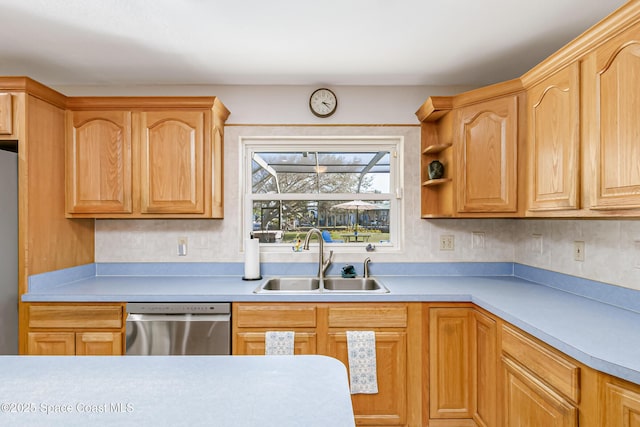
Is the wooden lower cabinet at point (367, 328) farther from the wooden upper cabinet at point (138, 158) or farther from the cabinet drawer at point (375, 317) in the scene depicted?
the wooden upper cabinet at point (138, 158)

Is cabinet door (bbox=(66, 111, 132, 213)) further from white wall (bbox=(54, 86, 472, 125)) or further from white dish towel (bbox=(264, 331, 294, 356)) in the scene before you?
white dish towel (bbox=(264, 331, 294, 356))

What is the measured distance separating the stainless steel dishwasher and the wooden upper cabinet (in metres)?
0.64

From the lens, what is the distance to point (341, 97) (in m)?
2.66

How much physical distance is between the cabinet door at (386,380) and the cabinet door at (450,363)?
0.17 m

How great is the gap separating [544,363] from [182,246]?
234 centimetres

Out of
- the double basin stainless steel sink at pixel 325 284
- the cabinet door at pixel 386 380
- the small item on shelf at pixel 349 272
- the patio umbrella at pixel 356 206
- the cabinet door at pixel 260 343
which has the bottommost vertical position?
the cabinet door at pixel 386 380

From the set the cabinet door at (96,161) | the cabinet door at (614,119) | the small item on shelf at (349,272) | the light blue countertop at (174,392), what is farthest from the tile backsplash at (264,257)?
the light blue countertop at (174,392)

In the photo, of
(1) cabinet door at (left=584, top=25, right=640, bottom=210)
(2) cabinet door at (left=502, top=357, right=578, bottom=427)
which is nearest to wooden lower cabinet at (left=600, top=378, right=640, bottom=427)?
(2) cabinet door at (left=502, top=357, right=578, bottom=427)

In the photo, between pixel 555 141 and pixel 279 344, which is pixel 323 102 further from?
A: pixel 279 344

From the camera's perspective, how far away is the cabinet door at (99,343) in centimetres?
206

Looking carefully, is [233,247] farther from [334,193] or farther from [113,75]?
[113,75]

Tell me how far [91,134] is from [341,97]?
177 centimetres

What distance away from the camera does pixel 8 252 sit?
199 centimetres

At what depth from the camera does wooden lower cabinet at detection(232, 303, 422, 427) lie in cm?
205
